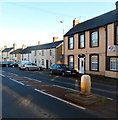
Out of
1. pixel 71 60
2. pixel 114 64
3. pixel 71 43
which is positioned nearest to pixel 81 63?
pixel 71 60

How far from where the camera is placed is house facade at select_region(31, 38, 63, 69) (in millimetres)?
34625

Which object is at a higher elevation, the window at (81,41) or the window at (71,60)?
the window at (81,41)

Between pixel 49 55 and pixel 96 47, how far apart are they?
17.4m

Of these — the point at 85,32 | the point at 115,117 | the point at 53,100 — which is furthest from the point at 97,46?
the point at 115,117

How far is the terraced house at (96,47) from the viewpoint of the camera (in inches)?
708

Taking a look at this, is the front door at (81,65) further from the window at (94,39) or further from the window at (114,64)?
the window at (114,64)

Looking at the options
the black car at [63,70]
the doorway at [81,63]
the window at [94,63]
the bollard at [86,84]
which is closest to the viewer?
the bollard at [86,84]

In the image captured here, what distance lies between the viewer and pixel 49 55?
36.6 meters

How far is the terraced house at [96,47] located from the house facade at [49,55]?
7.18m

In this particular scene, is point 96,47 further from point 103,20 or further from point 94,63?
point 103,20

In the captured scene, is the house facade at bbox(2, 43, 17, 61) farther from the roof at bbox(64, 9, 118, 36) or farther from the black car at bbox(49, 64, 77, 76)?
the black car at bbox(49, 64, 77, 76)

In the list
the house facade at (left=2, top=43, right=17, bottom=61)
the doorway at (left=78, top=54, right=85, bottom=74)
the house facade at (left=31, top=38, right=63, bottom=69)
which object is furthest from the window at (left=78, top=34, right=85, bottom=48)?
the house facade at (left=2, top=43, right=17, bottom=61)

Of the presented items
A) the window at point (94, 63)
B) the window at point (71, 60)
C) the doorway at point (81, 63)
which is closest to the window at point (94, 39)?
the window at point (94, 63)

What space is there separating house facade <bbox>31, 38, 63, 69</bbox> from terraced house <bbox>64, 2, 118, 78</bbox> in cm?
718
